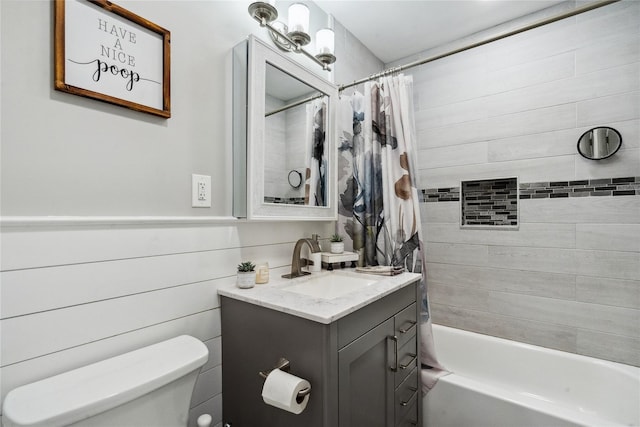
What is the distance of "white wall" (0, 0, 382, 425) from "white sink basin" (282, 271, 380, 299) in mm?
324

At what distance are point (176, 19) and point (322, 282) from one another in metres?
1.24

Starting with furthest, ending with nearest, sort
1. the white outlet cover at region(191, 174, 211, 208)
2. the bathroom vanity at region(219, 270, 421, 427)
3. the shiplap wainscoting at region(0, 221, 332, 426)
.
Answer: the white outlet cover at region(191, 174, 211, 208)
the bathroom vanity at region(219, 270, 421, 427)
the shiplap wainscoting at region(0, 221, 332, 426)

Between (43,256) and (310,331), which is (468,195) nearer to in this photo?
(310,331)

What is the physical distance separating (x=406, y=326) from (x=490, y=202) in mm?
1254

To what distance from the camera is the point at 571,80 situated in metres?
1.84

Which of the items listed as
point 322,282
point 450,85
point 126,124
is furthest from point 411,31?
point 126,124

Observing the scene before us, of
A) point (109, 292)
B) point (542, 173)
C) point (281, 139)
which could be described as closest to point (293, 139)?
point (281, 139)

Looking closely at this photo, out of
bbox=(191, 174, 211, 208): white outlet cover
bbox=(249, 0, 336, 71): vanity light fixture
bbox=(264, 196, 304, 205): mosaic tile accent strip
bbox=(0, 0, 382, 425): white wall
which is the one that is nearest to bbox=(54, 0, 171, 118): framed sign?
bbox=(0, 0, 382, 425): white wall

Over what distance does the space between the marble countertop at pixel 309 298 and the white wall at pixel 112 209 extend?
16 centimetres

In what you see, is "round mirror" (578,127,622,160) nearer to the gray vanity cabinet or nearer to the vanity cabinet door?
the gray vanity cabinet

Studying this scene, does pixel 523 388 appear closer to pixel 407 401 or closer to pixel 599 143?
pixel 407 401

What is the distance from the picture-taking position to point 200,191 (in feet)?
3.79

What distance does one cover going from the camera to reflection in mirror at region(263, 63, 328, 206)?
1.38 meters

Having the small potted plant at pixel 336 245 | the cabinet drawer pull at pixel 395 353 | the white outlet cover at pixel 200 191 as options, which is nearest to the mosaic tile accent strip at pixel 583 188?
the small potted plant at pixel 336 245
